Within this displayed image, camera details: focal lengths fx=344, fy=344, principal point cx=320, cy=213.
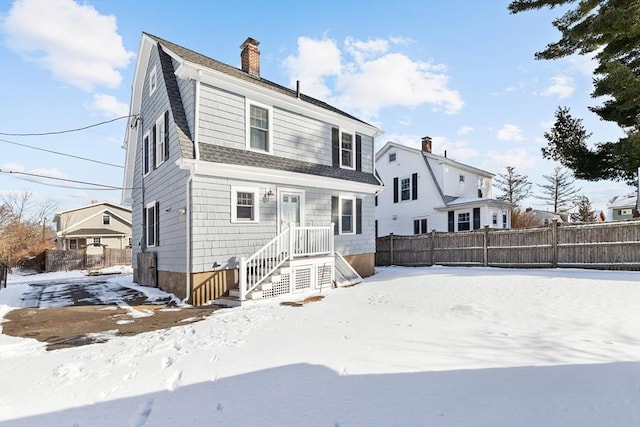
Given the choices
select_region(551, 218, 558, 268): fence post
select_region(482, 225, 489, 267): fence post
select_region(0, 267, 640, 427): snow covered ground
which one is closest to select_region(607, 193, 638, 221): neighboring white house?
select_region(482, 225, 489, 267): fence post

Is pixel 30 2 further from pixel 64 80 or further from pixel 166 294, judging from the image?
pixel 166 294

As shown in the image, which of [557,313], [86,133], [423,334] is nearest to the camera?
[423,334]

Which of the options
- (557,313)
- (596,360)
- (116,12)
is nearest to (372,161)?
(557,313)

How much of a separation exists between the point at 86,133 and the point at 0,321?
9.39 meters

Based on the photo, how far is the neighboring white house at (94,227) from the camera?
32.0m

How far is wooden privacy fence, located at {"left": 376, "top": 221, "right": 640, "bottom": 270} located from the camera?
1114 centimetres

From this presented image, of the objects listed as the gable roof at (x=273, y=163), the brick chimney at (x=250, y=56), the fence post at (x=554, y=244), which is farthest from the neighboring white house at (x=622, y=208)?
the brick chimney at (x=250, y=56)

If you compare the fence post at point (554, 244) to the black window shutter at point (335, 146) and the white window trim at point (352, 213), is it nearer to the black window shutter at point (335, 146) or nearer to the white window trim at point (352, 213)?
the white window trim at point (352, 213)

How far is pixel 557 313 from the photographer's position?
6586 millimetres

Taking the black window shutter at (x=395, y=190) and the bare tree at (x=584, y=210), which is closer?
the black window shutter at (x=395, y=190)

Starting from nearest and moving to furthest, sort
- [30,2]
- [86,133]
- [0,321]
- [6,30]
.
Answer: [0,321], [30,2], [6,30], [86,133]

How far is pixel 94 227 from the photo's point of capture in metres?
33.4

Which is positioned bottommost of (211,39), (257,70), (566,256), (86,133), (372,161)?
(566,256)

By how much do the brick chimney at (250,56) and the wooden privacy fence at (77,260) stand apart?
59.1 ft
